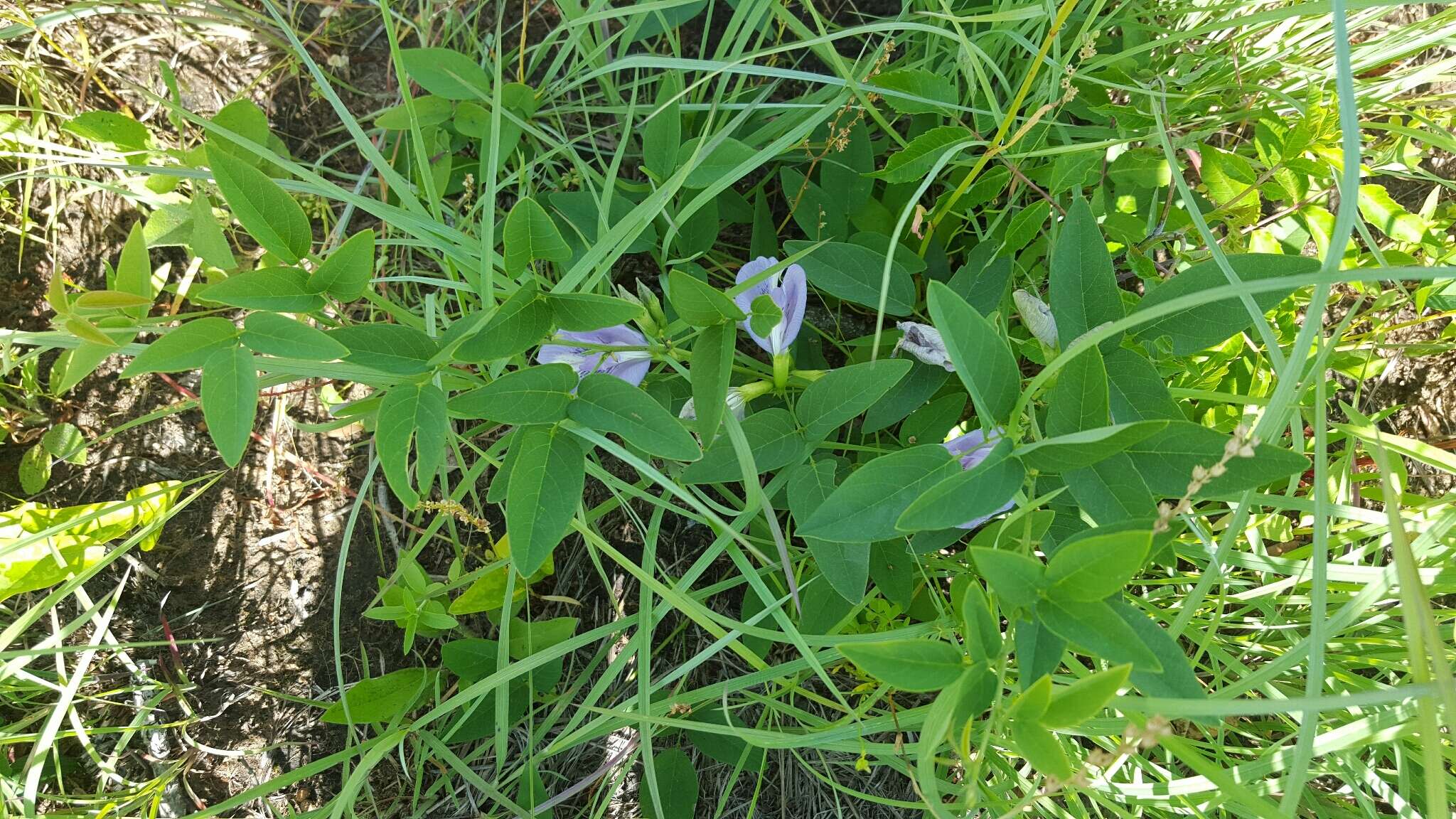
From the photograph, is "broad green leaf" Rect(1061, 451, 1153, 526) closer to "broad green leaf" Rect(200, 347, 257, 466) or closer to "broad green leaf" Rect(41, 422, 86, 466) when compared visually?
"broad green leaf" Rect(200, 347, 257, 466)

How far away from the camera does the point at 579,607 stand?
5.00 ft

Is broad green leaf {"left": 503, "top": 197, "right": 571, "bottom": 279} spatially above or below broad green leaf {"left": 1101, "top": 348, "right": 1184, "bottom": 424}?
above

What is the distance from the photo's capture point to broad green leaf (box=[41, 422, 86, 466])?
151 cm

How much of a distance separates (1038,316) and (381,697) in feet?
4.02

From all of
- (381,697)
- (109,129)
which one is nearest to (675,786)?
(381,697)

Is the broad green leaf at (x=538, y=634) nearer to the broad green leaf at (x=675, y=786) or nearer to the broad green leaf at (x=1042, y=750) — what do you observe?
the broad green leaf at (x=675, y=786)

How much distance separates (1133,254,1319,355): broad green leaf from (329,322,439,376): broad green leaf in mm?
782

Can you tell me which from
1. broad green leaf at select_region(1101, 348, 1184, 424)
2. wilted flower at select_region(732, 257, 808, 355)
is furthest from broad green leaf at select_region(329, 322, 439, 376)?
broad green leaf at select_region(1101, 348, 1184, 424)

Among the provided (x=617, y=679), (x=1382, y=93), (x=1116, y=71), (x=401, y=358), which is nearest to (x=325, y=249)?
(x=401, y=358)

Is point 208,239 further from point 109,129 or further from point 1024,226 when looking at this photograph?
point 1024,226

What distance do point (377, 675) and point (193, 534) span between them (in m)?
0.46

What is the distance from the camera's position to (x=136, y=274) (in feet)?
3.02

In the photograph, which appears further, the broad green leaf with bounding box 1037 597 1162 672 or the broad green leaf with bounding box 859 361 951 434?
the broad green leaf with bounding box 859 361 951 434

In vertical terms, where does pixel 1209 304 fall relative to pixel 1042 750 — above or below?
above
